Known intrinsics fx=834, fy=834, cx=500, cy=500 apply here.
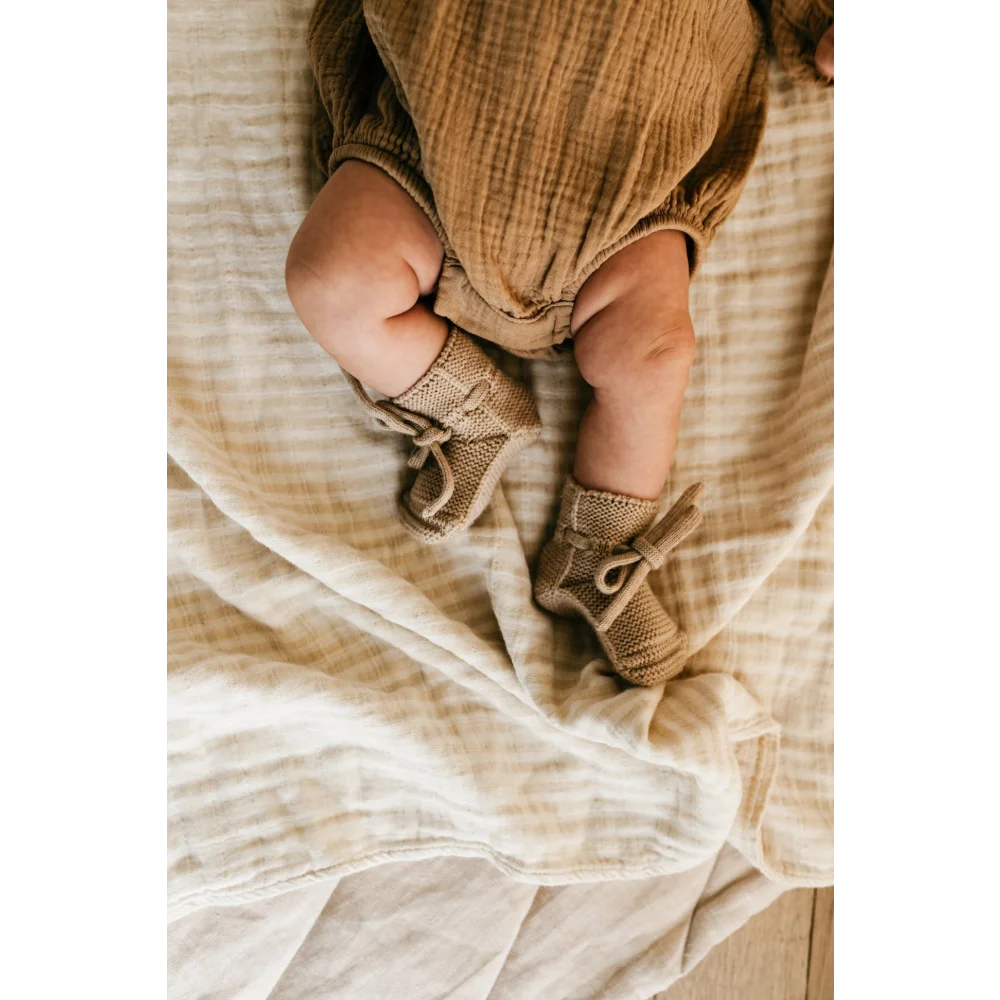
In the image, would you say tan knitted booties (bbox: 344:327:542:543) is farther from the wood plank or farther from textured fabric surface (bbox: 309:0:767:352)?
the wood plank

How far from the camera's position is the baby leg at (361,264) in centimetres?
89

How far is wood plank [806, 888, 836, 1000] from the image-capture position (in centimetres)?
111

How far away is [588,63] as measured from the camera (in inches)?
32.7

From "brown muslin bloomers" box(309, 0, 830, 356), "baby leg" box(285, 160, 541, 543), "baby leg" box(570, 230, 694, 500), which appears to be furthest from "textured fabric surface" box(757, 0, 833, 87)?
"baby leg" box(285, 160, 541, 543)

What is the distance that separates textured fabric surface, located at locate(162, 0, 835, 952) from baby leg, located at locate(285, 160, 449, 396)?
0.15 m

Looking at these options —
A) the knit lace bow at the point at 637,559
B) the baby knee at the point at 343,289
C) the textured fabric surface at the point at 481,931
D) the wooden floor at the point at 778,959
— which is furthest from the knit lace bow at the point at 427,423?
the wooden floor at the point at 778,959

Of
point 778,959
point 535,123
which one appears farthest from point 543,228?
point 778,959

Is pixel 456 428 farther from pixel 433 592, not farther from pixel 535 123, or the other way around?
pixel 535 123

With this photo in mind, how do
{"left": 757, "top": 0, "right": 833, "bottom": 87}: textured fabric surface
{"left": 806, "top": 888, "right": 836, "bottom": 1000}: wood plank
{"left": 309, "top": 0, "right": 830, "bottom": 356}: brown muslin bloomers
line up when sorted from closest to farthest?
{"left": 309, "top": 0, "right": 830, "bottom": 356}: brown muslin bloomers
{"left": 757, "top": 0, "right": 833, "bottom": 87}: textured fabric surface
{"left": 806, "top": 888, "right": 836, "bottom": 1000}: wood plank

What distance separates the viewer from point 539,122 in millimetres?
847

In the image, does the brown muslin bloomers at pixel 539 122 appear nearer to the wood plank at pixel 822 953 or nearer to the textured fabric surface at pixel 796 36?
the textured fabric surface at pixel 796 36
